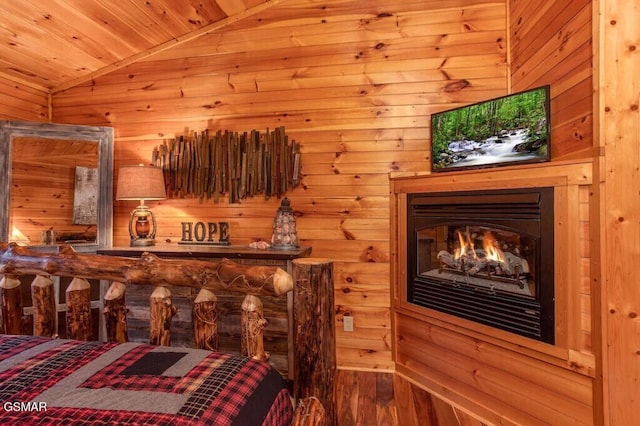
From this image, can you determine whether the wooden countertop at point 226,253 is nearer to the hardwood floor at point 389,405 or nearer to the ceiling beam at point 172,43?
the hardwood floor at point 389,405

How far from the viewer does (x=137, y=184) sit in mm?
2584

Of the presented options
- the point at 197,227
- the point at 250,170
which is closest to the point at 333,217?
the point at 250,170

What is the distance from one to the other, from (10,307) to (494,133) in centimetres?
280

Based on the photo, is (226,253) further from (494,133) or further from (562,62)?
(562,62)

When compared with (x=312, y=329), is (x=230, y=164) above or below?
above

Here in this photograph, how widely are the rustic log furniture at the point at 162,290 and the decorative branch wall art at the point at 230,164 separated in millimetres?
1386

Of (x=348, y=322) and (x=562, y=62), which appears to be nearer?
(x=562, y=62)

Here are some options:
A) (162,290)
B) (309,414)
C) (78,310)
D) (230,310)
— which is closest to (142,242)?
(230,310)

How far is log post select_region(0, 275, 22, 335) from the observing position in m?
1.51

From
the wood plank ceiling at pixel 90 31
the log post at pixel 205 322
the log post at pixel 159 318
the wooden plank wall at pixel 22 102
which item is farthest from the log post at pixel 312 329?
the wooden plank wall at pixel 22 102

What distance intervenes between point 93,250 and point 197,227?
0.93 metres

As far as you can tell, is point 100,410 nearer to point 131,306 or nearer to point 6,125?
point 131,306

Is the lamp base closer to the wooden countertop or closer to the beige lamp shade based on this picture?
the wooden countertop

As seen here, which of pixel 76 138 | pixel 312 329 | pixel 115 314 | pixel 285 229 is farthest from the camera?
pixel 76 138
